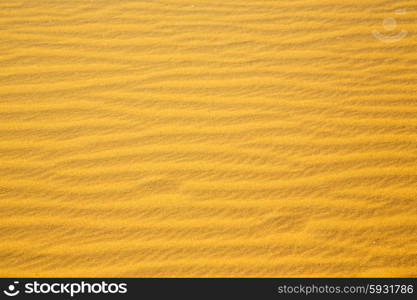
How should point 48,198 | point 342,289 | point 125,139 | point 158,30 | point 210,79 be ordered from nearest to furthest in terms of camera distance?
point 342,289 → point 48,198 → point 125,139 → point 210,79 → point 158,30

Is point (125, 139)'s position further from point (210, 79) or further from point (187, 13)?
point (187, 13)

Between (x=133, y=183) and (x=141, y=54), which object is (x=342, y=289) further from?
(x=141, y=54)

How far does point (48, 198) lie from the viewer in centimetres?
333

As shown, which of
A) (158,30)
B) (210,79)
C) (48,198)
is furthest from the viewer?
(158,30)

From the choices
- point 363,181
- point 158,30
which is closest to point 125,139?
point 158,30

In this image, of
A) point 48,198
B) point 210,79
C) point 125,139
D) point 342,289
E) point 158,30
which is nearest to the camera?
point 342,289

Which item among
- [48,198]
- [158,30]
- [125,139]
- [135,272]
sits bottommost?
[135,272]

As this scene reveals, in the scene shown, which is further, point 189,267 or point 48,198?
point 48,198

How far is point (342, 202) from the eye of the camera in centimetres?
333

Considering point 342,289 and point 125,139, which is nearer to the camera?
point 342,289

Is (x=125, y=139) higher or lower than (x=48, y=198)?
higher

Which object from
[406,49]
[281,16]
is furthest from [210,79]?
[406,49]

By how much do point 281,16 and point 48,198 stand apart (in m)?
2.83

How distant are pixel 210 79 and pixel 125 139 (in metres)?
0.94
